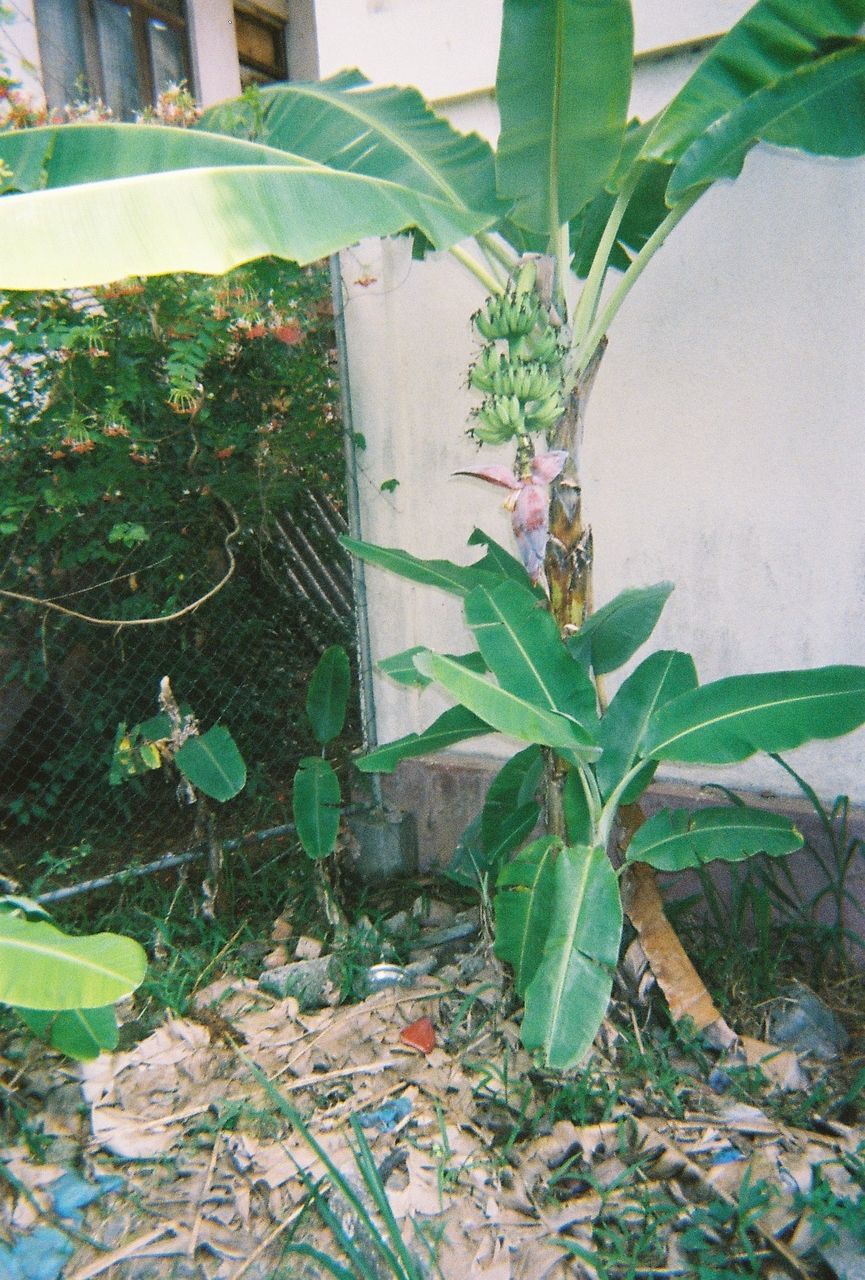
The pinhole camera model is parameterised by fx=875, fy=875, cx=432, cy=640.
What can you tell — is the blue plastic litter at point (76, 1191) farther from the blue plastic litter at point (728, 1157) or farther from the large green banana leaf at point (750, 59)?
the large green banana leaf at point (750, 59)

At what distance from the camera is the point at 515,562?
2738mm

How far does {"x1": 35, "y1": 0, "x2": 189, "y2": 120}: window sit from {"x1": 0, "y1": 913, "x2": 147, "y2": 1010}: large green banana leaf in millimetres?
5914

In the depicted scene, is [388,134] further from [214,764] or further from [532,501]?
[214,764]

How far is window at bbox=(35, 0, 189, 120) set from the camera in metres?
6.03


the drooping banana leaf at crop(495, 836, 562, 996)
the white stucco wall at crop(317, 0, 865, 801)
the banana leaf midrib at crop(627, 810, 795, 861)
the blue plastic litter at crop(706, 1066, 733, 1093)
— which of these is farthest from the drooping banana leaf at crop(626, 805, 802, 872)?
the white stucco wall at crop(317, 0, 865, 801)

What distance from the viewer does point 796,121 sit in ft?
7.06

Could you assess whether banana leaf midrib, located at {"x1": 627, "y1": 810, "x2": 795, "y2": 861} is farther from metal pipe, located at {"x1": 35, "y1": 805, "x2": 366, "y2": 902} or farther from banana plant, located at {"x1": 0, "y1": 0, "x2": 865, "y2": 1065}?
metal pipe, located at {"x1": 35, "y1": 805, "x2": 366, "y2": 902}

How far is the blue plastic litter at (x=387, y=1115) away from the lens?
2.23 meters

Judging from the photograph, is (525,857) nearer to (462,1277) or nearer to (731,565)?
(462,1277)

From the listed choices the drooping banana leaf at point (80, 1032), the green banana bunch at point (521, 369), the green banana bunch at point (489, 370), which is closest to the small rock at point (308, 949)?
the drooping banana leaf at point (80, 1032)

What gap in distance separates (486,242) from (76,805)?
2.89 metres

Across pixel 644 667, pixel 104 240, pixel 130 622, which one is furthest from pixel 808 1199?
pixel 130 622

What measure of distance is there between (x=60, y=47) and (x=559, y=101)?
568 cm

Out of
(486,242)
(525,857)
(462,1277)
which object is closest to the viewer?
(462,1277)
